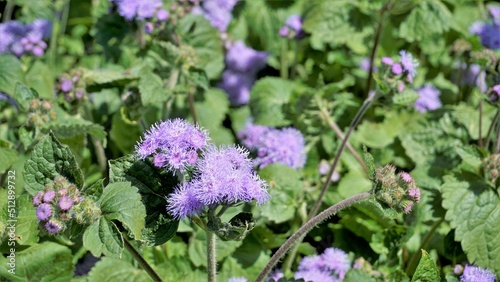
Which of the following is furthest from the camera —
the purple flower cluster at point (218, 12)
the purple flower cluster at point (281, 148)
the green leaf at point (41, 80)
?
the purple flower cluster at point (218, 12)

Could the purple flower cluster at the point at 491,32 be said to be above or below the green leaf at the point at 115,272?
above

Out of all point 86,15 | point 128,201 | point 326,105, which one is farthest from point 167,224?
point 86,15

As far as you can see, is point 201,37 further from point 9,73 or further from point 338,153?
point 338,153

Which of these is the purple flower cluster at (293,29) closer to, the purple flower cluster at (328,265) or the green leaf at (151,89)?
the green leaf at (151,89)

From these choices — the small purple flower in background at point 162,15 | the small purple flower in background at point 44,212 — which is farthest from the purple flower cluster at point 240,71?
the small purple flower in background at point 44,212

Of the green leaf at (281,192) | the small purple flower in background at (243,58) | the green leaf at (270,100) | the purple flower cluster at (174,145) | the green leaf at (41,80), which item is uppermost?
the purple flower cluster at (174,145)

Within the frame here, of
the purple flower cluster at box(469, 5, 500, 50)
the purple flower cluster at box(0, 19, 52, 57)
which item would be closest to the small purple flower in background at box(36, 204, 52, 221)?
the purple flower cluster at box(0, 19, 52, 57)

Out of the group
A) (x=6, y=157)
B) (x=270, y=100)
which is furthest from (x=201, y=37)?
(x=6, y=157)
